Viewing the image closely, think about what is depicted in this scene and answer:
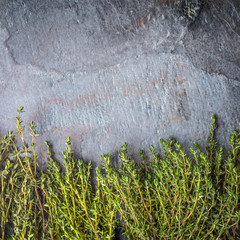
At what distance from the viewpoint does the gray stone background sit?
5.62ft

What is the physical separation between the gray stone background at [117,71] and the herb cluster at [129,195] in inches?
4.4

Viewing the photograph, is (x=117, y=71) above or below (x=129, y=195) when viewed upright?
above

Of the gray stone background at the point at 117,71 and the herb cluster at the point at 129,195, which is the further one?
Result: the gray stone background at the point at 117,71

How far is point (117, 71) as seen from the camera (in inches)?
71.3

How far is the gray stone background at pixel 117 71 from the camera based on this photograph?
1714mm

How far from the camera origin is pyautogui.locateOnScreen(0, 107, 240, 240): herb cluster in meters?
1.52

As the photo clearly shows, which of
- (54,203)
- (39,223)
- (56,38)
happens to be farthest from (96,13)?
(39,223)

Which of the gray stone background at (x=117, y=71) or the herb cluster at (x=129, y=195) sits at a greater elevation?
the gray stone background at (x=117, y=71)

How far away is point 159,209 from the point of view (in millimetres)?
1606

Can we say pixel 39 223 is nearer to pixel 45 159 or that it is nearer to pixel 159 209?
pixel 45 159

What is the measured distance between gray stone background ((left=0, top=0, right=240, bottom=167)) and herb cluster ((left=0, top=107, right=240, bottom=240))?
0.11 metres

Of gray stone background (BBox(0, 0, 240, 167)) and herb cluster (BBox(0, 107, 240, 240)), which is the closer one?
herb cluster (BBox(0, 107, 240, 240))

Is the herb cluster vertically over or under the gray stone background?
under

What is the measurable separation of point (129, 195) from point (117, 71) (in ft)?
2.31
